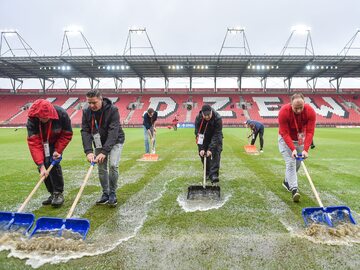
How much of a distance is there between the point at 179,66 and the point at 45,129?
134 ft

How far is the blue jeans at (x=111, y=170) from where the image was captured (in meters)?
5.00

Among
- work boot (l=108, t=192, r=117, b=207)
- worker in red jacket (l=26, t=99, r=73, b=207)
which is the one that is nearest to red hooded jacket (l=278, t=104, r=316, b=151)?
work boot (l=108, t=192, r=117, b=207)

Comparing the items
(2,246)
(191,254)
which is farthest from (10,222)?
(191,254)

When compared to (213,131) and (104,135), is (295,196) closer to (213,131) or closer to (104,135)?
(213,131)

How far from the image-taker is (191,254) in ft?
10.6

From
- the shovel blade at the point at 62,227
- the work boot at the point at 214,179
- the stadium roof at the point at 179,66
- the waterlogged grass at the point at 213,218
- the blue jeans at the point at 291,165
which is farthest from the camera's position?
the stadium roof at the point at 179,66

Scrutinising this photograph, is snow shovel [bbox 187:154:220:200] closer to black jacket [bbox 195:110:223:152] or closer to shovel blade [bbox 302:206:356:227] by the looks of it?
black jacket [bbox 195:110:223:152]

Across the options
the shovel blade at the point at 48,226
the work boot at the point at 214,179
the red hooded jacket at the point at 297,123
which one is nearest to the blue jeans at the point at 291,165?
the red hooded jacket at the point at 297,123

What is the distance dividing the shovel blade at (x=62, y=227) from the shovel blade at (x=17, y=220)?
289 mm

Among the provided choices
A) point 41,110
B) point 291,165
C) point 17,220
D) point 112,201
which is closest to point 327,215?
point 291,165

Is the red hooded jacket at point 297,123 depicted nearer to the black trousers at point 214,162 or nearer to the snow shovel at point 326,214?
the snow shovel at point 326,214

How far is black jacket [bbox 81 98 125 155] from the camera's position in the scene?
16.0ft

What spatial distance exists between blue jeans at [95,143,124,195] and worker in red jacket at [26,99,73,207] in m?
0.72

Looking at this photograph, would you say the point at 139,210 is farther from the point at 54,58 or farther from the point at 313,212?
the point at 54,58
